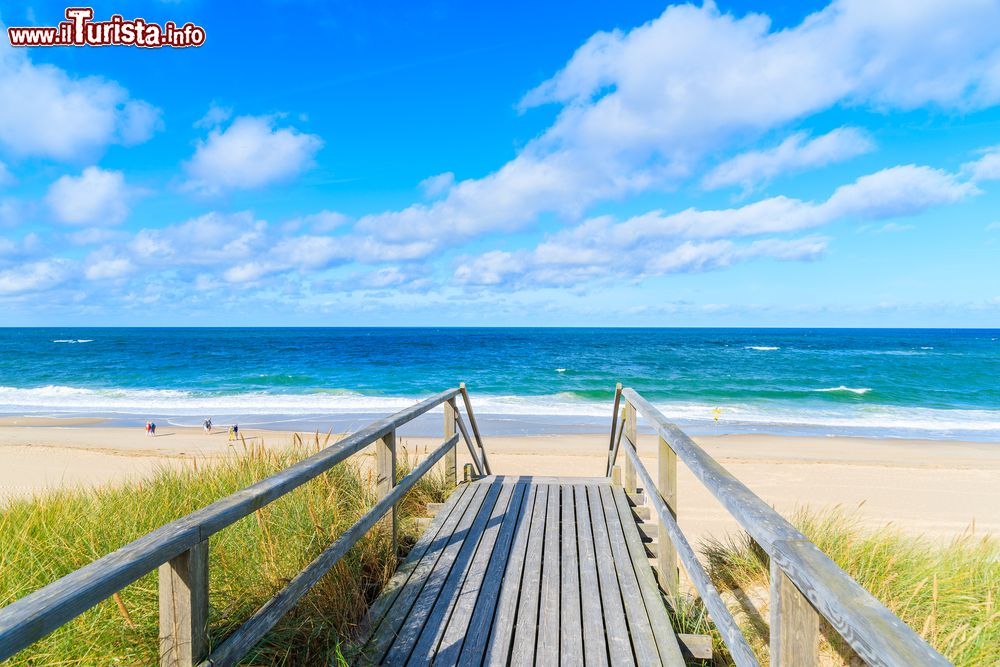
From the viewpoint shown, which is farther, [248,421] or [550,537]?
[248,421]

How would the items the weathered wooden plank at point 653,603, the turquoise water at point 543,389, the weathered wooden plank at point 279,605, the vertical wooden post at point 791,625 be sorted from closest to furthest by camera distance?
the vertical wooden post at point 791,625
the weathered wooden plank at point 279,605
the weathered wooden plank at point 653,603
the turquoise water at point 543,389

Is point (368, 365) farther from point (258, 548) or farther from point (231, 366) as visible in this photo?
point (258, 548)

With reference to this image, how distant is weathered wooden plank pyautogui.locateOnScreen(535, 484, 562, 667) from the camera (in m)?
2.61

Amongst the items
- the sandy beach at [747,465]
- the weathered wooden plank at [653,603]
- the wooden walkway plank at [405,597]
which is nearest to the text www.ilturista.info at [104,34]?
the sandy beach at [747,465]

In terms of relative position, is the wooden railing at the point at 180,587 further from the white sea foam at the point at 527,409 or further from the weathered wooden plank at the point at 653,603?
the white sea foam at the point at 527,409

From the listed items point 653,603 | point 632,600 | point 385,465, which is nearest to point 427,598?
point 385,465

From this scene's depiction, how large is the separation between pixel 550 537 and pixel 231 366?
37136mm

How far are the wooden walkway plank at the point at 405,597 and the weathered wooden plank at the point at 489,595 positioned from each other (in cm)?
Answer: 38

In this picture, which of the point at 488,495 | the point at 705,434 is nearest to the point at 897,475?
the point at 705,434

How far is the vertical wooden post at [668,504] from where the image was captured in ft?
10.5

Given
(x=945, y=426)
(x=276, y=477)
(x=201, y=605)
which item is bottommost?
(x=945, y=426)

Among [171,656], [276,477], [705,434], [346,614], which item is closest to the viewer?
[171,656]

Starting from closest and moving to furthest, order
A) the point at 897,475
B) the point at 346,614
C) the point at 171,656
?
the point at 171,656 < the point at 346,614 < the point at 897,475

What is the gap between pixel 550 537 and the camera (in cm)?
420
